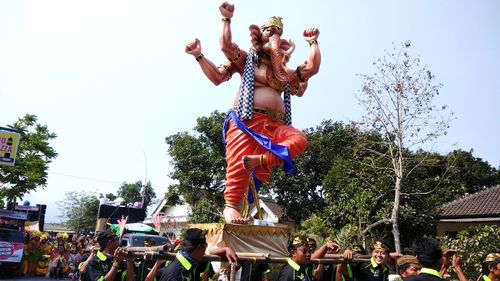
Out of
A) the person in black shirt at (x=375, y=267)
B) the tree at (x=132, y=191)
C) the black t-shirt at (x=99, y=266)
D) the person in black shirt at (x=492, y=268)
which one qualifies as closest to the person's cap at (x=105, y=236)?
the black t-shirt at (x=99, y=266)

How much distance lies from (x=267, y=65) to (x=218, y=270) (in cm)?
312

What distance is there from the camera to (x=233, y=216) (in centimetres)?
612

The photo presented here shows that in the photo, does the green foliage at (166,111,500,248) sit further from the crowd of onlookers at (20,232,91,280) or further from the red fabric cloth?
the red fabric cloth

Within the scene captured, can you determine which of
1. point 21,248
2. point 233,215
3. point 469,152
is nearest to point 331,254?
point 233,215

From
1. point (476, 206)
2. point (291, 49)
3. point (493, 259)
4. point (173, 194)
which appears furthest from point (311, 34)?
point (173, 194)

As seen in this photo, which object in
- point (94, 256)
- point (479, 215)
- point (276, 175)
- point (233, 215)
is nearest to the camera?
point (94, 256)

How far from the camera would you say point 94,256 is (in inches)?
181

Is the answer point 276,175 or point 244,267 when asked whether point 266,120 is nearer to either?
point 244,267

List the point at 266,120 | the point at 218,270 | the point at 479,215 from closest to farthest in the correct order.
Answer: the point at 266,120 → the point at 218,270 → the point at 479,215

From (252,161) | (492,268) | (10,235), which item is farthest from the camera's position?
(10,235)

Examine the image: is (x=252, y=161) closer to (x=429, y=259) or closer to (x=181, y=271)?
(x=181, y=271)

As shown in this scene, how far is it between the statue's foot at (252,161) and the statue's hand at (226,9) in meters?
2.15

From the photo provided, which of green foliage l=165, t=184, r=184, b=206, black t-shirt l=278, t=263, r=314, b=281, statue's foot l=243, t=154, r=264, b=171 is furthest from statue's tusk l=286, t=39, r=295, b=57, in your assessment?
green foliage l=165, t=184, r=184, b=206

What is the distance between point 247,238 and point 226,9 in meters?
3.24
